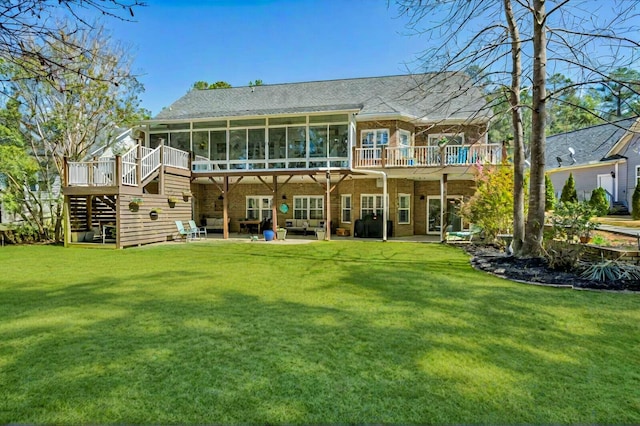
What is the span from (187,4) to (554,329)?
5.95 m

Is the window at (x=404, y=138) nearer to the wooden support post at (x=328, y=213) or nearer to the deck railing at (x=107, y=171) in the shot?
the wooden support post at (x=328, y=213)

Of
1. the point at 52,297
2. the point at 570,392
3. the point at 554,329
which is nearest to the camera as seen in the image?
the point at 570,392

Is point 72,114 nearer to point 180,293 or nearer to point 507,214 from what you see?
point 180,293

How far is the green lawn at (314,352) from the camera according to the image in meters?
2.46

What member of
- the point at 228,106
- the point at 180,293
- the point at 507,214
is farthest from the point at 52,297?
the point at 228,106

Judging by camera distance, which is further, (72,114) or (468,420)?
(72,114)

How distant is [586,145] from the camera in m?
23.2

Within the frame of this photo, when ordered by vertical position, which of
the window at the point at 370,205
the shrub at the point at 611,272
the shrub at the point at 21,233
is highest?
the window at the point at 370,205

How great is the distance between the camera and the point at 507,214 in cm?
1134

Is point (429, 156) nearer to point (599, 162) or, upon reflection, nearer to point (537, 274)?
point (537, 274)

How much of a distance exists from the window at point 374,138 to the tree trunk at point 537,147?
304 inches

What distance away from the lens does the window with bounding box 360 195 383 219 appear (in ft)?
54.0

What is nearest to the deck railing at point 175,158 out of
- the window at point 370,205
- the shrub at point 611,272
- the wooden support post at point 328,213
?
the wooden support post at point 328,213

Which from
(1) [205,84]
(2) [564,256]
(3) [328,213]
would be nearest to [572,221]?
(2) [564,256]
